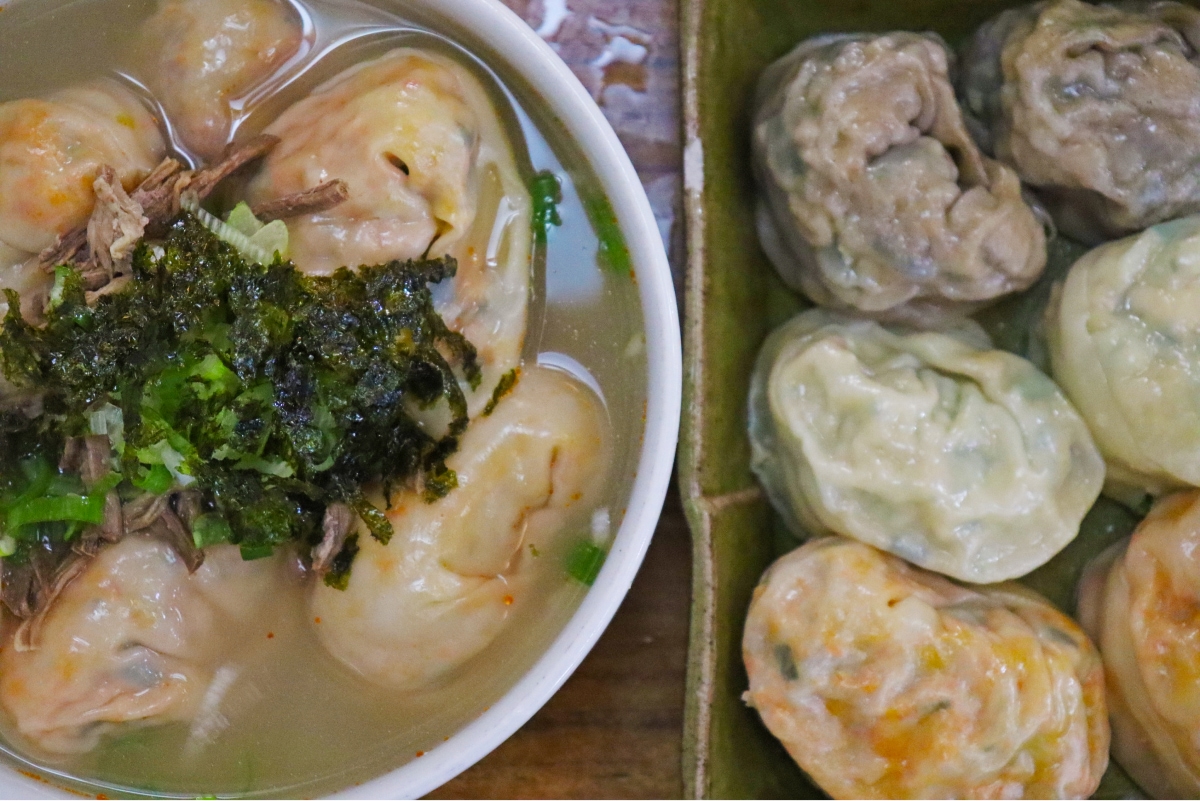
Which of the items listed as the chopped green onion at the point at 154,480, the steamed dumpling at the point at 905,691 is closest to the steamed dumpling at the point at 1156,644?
the steamed dumpling at the point at 905,691

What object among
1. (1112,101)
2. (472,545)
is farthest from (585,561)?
(1112,101)

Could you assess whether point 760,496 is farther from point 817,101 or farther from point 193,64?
point 193,64

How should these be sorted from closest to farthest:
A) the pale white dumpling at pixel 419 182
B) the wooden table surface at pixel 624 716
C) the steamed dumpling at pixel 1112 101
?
the pale white dumpling at pixel 419 182 < the steamed dumpling at pixel 1112 101 < the wooden table surface at pixel 624 716

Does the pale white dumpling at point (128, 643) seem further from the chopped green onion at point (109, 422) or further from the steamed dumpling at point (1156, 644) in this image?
the steamed dumpling at point (1156, 644)

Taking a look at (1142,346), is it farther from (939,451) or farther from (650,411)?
(650,411)

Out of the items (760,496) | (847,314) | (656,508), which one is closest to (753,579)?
(760,496)

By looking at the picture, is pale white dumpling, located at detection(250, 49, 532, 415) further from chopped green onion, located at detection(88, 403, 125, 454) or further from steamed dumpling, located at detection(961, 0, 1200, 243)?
steamed dumpling, located at detection(961, 0, 1200, 243)

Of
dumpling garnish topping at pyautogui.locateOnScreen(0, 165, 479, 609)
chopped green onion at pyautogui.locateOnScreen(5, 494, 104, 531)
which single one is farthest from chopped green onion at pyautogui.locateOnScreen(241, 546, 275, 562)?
chopped green onion at pyautogui.locateOnScreen(5, 494, 104, 531)
